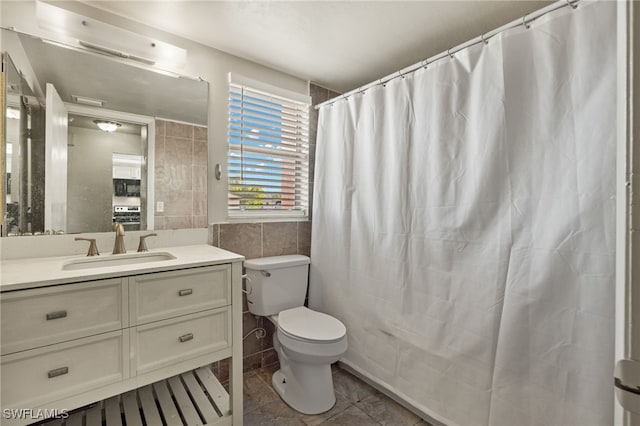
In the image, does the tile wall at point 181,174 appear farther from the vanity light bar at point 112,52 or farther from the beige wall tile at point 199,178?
the vanity light bar at point 112,52

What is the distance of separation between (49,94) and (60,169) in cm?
37

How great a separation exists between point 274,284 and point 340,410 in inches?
33.5

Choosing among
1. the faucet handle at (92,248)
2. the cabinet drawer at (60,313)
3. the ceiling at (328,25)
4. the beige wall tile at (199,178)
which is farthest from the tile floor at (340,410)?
the ceiling at (328,25)

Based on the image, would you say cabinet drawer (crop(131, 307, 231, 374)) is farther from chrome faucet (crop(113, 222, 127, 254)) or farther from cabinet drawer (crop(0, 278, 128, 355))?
chrome faucet (crop(113, 222, 127, 254))

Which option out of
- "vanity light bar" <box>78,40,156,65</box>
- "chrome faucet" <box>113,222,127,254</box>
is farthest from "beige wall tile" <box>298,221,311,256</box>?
"vanity light bar" <box>78,40,156,65</box>

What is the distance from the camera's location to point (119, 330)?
116 cm

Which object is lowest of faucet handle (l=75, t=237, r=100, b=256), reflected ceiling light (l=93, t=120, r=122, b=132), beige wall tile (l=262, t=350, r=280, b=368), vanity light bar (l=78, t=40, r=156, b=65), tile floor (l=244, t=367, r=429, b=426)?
tile floor (l=244, t=367, r=429, b=426)

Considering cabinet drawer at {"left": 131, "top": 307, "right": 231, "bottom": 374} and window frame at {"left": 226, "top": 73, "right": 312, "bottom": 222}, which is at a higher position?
window frame at {"left": 226, "top": 73, "right": 312, "bottom": 222}

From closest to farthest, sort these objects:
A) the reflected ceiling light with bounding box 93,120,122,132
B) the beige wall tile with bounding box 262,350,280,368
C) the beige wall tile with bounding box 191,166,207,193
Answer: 1. the reflected ceiling light with bounding box 93,120,122,132
2. the beige wall tile with bounding box 191,166,207,193
3. the beige wall tile with bounding box 262,350,280,368

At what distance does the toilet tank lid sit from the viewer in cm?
197

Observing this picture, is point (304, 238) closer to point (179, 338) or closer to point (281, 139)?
point (281, 139)

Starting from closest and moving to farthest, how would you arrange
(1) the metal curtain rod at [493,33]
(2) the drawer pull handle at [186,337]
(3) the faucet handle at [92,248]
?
(1) the metal curtain rod at [493,33], (2) the drawer pull handle at [186,337], (3) the faucet handle at [92,248]

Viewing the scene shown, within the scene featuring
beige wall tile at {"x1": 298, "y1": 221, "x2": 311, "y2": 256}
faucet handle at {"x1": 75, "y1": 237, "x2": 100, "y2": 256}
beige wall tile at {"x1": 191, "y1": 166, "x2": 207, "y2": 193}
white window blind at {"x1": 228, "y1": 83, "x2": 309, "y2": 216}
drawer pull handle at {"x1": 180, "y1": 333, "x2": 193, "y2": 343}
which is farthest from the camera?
beige wall tile at {"x1": 298, "y1": 221, "x2": 311, "y2": 256}

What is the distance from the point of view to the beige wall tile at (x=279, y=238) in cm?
218
